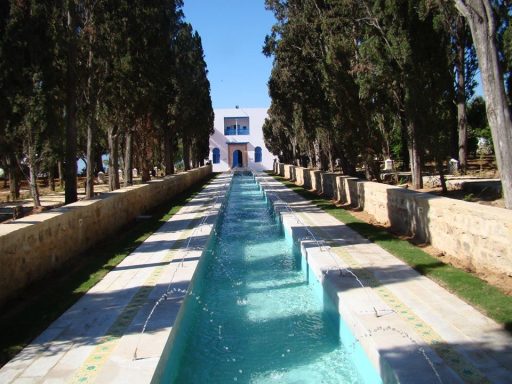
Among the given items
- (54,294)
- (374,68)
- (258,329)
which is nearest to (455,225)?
(258,329)

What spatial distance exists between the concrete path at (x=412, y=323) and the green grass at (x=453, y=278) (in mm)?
118

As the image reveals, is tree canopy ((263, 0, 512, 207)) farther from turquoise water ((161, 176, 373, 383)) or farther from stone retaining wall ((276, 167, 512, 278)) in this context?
turquoise water ((161, 176, 373, 383))

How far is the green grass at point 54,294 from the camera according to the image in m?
5.21

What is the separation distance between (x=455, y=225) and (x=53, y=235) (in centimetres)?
609

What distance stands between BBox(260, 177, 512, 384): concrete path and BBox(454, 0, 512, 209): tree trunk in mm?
2172

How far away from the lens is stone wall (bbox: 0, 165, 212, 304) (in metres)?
6.48

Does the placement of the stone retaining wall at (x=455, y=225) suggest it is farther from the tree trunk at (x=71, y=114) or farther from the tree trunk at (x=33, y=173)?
the tree trunk at (x=33, y=173)

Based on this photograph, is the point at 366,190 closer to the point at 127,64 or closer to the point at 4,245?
the point at 127,64

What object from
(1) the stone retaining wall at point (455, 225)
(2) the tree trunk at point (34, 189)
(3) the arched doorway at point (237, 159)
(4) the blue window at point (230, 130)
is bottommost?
(1) the stone retaining wall at point (455, 225)

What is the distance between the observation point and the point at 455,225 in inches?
305

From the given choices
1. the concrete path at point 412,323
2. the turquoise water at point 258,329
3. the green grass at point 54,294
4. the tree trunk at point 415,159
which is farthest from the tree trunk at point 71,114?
the tree trunk at point 415,159

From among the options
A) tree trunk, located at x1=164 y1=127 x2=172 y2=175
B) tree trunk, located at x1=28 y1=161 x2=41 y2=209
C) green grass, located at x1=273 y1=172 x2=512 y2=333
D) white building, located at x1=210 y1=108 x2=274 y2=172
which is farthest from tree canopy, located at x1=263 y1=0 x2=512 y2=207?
white building, located at x1=210 y1=108 x2=274 y2=172

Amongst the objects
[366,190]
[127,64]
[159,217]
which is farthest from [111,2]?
[366,190]

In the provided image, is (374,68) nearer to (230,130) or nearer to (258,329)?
(258,329)
